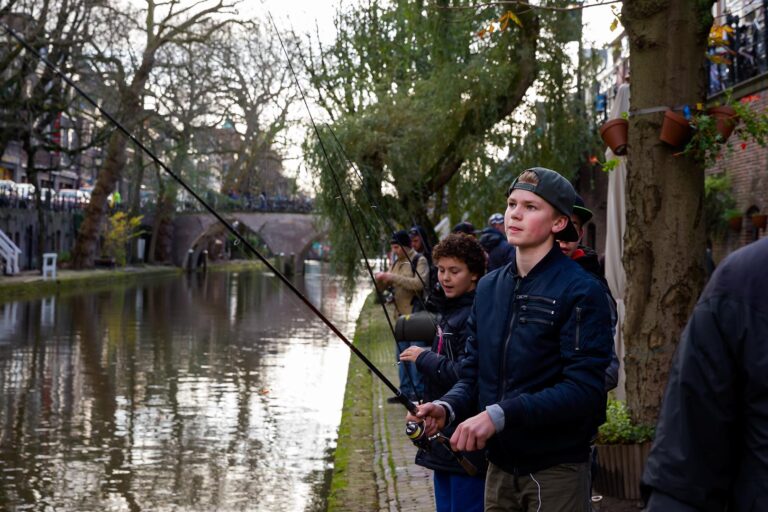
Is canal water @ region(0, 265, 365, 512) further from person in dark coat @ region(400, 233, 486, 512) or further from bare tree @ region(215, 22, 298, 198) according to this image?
bare tree @ region(215, 22, 298, 198)

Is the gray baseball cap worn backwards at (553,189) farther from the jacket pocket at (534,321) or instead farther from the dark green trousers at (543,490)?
the dark green trousers at (543,490)

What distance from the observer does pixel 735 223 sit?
55.8 ft

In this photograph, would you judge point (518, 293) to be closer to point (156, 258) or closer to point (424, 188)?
point (424, 188)

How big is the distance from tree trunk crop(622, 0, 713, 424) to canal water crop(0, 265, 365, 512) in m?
2.33

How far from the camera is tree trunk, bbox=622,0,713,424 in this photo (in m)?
7.34

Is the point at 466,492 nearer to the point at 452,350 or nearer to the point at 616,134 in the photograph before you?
the point at 452,350

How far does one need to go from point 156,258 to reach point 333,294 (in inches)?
1238

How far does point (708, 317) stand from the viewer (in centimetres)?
217

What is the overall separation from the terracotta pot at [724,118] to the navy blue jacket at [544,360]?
3908mm

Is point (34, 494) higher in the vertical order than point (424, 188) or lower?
lower

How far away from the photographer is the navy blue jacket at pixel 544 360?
11.7 feet

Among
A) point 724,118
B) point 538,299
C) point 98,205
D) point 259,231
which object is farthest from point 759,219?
point 259,231

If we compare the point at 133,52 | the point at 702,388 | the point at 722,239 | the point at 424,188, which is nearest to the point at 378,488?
the point at 702,388

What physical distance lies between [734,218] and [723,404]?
15.4 m
